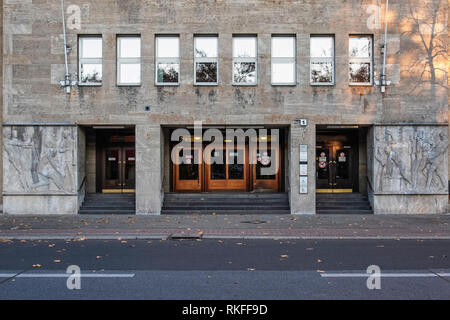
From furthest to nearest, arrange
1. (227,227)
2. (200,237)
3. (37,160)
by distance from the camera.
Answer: (37,160), (227,227), (200,237)

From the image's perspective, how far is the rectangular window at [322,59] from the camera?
624 inches

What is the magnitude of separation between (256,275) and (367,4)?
1311cm

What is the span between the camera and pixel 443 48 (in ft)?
51.2

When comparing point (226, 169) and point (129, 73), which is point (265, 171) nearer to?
point (226, 169)

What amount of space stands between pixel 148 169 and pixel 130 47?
194 inches

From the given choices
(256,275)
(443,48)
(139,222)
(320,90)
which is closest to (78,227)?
(139,222)

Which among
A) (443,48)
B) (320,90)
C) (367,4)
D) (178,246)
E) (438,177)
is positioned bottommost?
(178,246)

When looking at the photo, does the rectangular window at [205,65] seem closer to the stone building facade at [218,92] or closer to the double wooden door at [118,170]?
the stone building facade at [218,92]

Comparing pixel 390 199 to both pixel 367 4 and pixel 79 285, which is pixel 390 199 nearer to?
pixel 367 4

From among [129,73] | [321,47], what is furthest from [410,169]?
[129,73]

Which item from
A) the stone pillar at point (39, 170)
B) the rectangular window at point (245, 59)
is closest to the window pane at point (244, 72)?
the rectangular window at point (245, 59)

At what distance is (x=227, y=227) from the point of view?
39.2ft

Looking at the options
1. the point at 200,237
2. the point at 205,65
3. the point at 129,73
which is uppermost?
the point at 205,65

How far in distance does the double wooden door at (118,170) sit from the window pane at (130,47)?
14.4 ft
